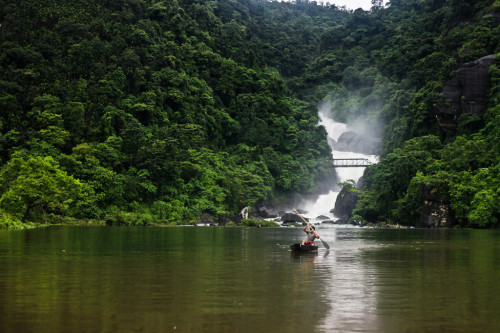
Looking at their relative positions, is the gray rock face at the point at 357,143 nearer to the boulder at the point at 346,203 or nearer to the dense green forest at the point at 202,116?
the dense green forest at the point at 202,116

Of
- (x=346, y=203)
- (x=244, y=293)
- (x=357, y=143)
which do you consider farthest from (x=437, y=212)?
(x=357, y=143)

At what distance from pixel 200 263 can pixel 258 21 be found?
160525 mm

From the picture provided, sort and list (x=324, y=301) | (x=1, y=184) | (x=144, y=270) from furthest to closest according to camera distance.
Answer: (x=1, y=184) < (x=144, y=270) < (x=324, y=301)

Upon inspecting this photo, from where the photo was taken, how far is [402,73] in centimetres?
12962

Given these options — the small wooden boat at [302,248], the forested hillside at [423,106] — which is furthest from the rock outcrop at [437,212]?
the small wooden boat at [302,248]

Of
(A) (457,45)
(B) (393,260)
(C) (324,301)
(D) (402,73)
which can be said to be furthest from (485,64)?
(C) (324,301)

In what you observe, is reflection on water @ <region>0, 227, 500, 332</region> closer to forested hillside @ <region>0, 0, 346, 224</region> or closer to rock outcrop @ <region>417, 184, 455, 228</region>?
forested hillside @ <region>0, 0, 346, 224</region>

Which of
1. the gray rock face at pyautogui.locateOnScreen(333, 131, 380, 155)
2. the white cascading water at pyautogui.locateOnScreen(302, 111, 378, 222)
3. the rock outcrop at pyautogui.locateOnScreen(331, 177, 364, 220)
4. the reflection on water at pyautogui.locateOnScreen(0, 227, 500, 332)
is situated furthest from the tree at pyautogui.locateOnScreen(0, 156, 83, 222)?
the gray rock face at pyautogui.locateOnScreen(333, 131, 380, 155)

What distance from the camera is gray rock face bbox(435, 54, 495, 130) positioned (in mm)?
83125

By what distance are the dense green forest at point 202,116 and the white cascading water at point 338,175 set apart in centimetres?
306

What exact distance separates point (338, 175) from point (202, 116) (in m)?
31.6

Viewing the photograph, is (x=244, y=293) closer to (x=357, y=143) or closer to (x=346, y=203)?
(x=346, y=203)

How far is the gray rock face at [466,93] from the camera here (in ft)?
273

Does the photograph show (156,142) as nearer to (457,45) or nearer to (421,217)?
(421,217)
